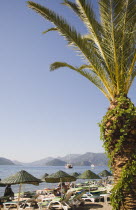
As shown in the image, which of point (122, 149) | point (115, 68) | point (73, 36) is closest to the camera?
point (122, 149)

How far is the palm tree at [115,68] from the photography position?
572 cm

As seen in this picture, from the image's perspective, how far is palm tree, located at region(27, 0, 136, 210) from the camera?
572cm

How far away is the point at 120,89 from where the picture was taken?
641 centimetres

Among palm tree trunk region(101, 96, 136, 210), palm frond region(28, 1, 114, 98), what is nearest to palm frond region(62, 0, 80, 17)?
palm frond region(28, 1, 114, 98)

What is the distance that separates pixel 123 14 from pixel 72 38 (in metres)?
2.02

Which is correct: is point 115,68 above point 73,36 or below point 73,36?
below

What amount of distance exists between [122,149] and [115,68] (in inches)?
111

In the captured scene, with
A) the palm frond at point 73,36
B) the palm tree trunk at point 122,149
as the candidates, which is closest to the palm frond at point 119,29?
the palm frond at point 73,36

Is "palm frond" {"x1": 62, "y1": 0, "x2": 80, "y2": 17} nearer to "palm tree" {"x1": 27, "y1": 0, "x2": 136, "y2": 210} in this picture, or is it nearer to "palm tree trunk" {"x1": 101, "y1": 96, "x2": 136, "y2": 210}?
"palm tree" {"x1": 27, "y1": 0, "x2": 136, "y2": 210}

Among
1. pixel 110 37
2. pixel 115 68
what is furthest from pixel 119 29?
pixel 115 68

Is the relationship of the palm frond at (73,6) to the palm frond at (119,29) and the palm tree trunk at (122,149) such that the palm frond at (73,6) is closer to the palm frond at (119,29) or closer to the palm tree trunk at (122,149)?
the palm frond at (119,29)

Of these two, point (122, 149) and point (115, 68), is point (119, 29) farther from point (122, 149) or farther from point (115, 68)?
point (122, 149)

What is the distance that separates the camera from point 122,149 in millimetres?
5809

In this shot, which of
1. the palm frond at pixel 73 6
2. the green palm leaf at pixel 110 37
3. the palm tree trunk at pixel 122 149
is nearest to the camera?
the palm tree trunk at pixel 122 149
